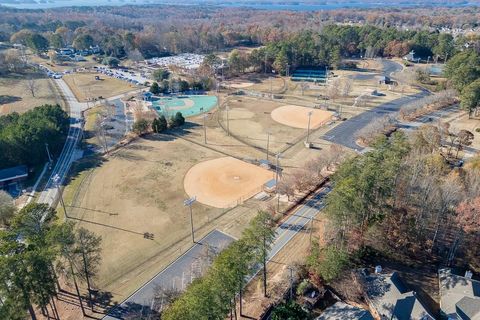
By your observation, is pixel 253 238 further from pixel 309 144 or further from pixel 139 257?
→ pixel 309 144

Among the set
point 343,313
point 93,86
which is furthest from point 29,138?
point 93,86

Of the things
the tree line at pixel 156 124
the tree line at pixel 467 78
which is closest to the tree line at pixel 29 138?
the tree line at pixel 156 124

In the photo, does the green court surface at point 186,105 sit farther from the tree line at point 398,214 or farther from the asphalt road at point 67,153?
the tree line at point 398,214

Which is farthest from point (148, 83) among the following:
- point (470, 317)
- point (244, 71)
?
point (470, 317)

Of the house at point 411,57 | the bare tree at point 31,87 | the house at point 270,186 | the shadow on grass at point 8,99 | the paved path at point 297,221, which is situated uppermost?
the house at point 411,57

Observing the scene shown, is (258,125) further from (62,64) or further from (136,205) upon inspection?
(62,64)

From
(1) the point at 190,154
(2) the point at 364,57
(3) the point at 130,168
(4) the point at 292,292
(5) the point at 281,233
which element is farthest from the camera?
(2) the point at 364,57

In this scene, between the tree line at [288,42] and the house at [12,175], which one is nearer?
the house at [12,175]
